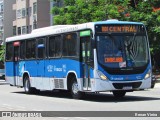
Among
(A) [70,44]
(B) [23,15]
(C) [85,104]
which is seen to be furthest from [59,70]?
(B) [23,15]

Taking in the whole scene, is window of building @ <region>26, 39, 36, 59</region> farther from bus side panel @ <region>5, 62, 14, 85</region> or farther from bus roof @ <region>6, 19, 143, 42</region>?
bus side panel @ <region>5, 62, 14, 85</region>

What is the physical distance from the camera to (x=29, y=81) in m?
25.7

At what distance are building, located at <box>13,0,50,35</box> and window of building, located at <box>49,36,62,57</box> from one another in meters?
54.5

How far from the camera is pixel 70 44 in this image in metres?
20.8

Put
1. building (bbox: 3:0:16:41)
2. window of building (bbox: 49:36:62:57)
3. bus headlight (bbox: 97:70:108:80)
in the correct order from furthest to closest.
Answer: building (bbox: 3:0:16:41), window of building (bbox: 49:36:62:57), bus headlight (bbox: 97:70:108:80)

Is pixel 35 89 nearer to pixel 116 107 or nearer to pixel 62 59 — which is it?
pixel 62 59

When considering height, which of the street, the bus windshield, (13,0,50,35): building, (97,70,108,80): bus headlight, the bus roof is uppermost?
(13,0,50,35): building

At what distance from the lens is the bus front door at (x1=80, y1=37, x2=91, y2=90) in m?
19.3

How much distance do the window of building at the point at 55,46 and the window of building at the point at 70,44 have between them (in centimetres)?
51

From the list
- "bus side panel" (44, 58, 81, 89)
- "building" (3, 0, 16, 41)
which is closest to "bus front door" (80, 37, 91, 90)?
"bus side panel" (44, 58, 81, 89)

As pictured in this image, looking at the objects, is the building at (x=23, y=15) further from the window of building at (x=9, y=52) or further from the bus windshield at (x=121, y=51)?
the bus windshield at (x=121, y=51)

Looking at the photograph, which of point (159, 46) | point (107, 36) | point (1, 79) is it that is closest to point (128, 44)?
point (107, 36)

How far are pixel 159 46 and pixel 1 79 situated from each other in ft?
61.0

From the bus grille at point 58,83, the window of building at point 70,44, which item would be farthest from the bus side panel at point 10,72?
the window of building at point 70,44
